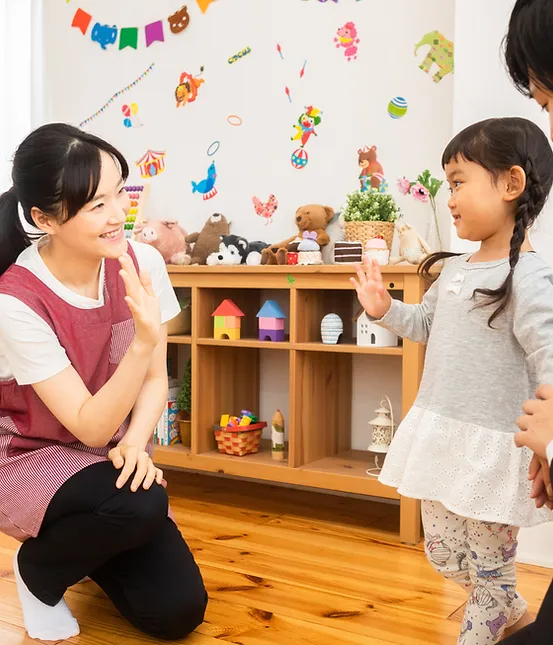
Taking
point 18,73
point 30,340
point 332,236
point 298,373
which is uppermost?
point 18,73

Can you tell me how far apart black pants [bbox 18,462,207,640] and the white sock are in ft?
0.05

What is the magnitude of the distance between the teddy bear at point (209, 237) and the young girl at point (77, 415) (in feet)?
3.66

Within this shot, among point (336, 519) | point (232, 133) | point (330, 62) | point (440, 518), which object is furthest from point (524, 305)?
point (232, 133)

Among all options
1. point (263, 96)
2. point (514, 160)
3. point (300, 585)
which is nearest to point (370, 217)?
point (263, 96)

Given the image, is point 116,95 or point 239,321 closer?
point 239,321

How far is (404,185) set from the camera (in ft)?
8.05

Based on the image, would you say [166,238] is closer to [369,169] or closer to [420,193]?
[369,169]

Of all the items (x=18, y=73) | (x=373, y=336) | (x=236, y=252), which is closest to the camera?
(x=373, y=336)

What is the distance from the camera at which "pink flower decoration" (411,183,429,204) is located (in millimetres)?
2406

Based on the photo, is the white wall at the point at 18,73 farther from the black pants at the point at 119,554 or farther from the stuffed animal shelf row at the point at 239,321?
the black pants at the point at 119,554

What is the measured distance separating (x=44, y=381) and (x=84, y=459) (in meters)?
0.18

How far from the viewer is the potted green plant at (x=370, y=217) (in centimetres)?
234

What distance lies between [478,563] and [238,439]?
44.7 inches

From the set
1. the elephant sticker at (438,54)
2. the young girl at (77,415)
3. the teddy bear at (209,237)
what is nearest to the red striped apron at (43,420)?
the young girl at (77,415)
